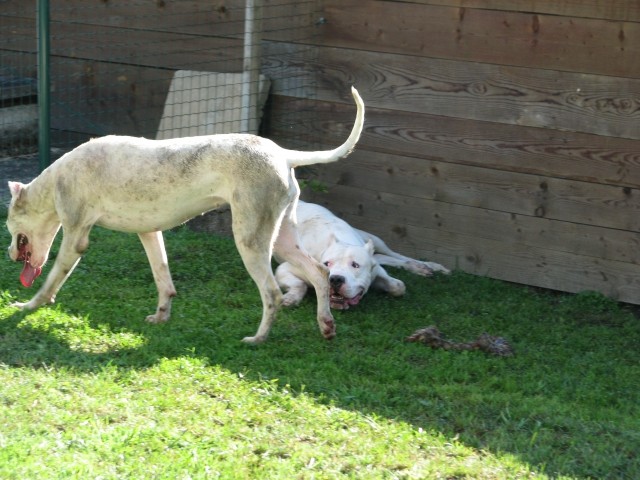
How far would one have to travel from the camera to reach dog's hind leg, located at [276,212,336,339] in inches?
240

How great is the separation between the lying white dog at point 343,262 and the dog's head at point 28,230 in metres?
1.54

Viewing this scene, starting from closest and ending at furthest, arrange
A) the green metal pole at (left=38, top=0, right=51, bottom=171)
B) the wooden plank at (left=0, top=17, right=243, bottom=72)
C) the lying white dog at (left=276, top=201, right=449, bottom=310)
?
the lying white dog at (left=276, top=201, right=449, bottom=310), the green metal pole at (left=38, top=0, right=51, bottom=171), the wooden plank at (left=0, top=17, right=243, bottom=72)

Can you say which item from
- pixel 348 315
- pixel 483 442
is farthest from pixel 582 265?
pixel 483 442

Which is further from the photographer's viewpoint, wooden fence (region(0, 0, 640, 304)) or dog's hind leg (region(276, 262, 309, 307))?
wooden fence (region(0, 0, 640, 304))

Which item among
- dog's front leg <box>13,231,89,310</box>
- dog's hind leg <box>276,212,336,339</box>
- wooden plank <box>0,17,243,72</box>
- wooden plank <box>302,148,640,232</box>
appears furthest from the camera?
wooden plank <box>0,17,243,72</box>

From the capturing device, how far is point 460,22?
7.68 metres

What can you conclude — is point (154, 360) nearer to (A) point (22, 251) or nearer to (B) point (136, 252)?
(A) point (22, 251)

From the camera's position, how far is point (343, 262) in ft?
23.6

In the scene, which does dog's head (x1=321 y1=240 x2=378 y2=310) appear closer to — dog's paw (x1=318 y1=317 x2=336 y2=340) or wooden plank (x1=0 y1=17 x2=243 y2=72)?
dog's paw (x1=318 y1=317 x2=336 y2=340)

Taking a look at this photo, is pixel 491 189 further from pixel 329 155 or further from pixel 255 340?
pixel 255 340

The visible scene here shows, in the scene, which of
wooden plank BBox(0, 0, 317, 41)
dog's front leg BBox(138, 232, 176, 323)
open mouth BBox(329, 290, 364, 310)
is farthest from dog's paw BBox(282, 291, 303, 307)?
wooden plank BBox(0, 0, 317, 41)

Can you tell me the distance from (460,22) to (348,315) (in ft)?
7.88

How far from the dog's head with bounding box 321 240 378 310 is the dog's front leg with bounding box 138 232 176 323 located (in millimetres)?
1199

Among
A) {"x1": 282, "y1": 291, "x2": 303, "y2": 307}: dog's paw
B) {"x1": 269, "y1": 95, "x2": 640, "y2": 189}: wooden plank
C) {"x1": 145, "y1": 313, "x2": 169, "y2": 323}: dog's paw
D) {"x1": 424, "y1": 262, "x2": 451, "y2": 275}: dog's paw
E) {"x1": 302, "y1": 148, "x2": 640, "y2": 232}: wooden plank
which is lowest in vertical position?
{"x1": 424, "y1": 262, "x2": 451, "y2": 275}: dog's paw
